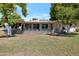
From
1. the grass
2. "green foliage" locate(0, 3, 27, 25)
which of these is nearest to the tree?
"green foliage" locate(0, 3, 27, 25)

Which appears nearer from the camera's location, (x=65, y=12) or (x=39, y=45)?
(x=39, y=45)

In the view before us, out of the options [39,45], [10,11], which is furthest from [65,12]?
[10,11]

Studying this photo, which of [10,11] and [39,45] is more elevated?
[10,11]

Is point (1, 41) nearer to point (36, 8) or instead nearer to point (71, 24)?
point (36, 8)

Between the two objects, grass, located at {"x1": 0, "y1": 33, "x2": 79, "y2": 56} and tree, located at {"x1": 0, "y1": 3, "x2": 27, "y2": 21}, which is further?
tree, located at {"x1": 0, "y1": 3, "x2": 27, "y2": 21}

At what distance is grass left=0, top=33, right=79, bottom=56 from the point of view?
818 cm

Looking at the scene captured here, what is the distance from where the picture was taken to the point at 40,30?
8352mm

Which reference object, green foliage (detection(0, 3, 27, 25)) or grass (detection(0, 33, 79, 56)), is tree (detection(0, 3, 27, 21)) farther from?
grass (detection(0, 33, 79, 56))

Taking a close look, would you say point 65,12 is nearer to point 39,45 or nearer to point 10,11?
point 39,45

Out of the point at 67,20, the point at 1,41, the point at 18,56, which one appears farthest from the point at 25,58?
the point at 67,20

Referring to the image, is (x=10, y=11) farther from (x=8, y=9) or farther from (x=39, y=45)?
(x=39, y=45)

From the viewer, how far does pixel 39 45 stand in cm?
828

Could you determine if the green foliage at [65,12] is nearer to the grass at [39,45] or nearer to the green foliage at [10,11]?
the grass at [39,45]

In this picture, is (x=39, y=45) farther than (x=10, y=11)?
No
